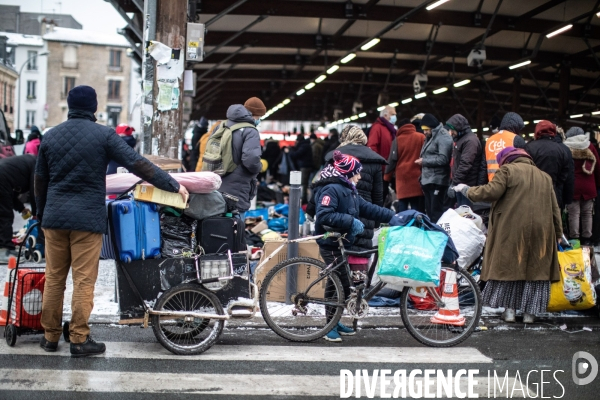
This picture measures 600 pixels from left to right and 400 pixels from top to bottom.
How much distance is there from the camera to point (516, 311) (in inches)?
320

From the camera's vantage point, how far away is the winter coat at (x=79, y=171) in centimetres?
603

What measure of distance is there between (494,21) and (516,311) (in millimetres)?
12045

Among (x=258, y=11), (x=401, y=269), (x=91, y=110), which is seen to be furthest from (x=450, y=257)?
(x=258, y=11)

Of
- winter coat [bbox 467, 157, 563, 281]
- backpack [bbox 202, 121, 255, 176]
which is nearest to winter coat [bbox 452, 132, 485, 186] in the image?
winter coat [bbox 467, 157, 563, 281]

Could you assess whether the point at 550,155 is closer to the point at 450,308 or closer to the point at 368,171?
the point at 368,171

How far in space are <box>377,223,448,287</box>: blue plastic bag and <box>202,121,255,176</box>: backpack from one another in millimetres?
2625

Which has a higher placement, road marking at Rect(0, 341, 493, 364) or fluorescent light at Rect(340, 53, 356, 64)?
fluorescent light at Rect(340, 53, 356, 64)

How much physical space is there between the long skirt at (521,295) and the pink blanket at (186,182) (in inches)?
126

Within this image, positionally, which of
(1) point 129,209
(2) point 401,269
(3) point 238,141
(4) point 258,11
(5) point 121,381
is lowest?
(5) point 121,381

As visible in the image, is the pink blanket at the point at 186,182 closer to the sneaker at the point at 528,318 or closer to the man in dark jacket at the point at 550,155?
the sneaker at the point at 528,318

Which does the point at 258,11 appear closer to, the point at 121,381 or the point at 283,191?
the point at 283,191

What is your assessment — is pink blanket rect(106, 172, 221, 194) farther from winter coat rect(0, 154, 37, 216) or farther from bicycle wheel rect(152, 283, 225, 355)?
winter coat rect(0, 154, 37, 216)

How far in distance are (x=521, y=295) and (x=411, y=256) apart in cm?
193

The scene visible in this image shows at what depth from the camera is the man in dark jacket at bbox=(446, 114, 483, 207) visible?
976cm
